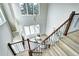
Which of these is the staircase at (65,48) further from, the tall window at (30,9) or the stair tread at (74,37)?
the tall window at (30,9)

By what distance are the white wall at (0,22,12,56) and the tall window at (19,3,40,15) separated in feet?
0.88

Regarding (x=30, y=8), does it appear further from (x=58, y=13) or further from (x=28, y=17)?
(x=58, y=13)

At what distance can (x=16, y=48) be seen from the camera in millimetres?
1501

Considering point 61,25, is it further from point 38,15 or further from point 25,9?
point 25,9

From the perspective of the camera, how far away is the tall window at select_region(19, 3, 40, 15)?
131cm

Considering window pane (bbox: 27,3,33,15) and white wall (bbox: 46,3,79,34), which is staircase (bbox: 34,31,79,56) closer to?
white wall (bbox: 46,3,79,34)

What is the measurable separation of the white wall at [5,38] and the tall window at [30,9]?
269 mm

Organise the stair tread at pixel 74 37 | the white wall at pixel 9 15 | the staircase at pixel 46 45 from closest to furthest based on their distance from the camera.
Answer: the white wall at pixel 9 15, the staircase at pixel 46 45, the stair tread at pixel 74 37

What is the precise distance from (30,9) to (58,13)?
36 centimetres

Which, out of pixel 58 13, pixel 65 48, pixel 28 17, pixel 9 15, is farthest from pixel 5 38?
pixel 65 48

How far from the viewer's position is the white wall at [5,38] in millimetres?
1289

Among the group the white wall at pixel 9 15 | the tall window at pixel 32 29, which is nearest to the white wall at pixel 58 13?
the tall window at pixel 32 29

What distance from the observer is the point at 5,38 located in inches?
54.1

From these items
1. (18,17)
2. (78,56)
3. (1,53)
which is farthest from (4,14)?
(78,56)
